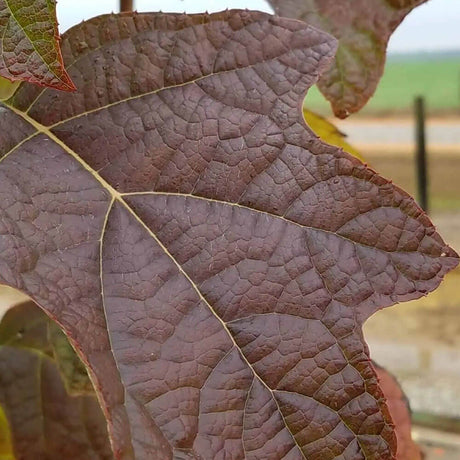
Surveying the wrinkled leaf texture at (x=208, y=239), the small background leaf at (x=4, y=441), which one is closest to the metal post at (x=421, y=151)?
the small background leaf at (x=4, y=441)

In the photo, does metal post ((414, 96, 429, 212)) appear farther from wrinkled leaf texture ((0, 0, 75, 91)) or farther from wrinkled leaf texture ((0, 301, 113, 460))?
wrinkled leaf texture ((0, 0, 75, 91))

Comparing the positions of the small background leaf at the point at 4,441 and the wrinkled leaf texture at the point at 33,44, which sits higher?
the wrinkled leaf texture at the point at 33,44

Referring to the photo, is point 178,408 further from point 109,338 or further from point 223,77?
point 223,77

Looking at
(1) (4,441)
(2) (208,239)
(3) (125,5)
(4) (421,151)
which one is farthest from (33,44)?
(4) (421,151)

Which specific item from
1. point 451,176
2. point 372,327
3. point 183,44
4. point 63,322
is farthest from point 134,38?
point 451,176

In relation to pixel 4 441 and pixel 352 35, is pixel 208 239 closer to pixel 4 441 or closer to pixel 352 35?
pixel 352 35

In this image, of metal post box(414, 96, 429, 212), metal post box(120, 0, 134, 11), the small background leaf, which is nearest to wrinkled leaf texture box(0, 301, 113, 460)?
the small background leaf

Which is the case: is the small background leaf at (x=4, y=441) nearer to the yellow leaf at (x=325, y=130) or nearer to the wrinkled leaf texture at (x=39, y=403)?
the wrinkled leaf texture at (x=39, y=403)
